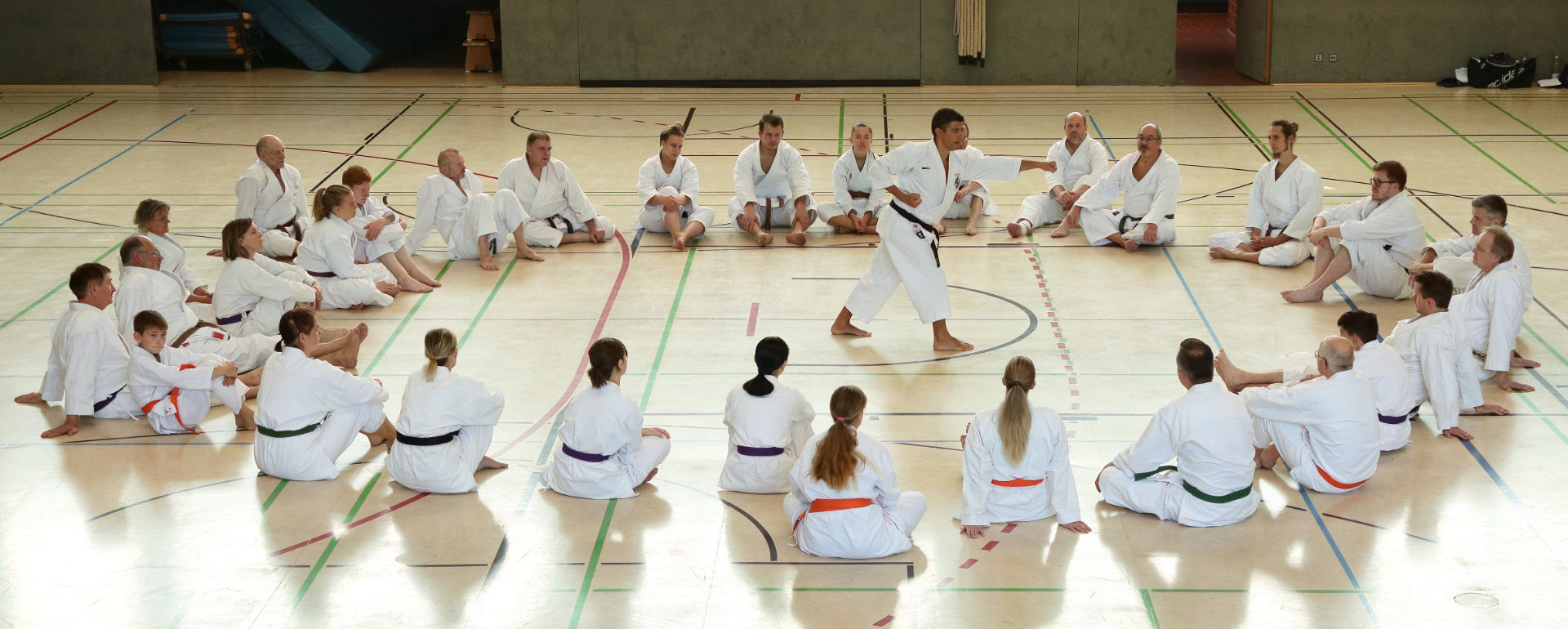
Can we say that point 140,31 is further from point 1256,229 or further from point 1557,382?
point 1557,382

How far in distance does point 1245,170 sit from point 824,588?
7.85m

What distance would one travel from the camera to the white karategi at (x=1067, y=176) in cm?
970

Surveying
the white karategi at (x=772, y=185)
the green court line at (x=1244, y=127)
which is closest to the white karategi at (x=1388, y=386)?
the white karategi at (x=772, y=185)

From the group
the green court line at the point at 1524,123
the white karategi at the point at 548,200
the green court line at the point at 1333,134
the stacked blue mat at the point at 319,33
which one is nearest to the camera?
the white karategi at the point at 548,200

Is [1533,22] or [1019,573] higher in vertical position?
[1533,22]

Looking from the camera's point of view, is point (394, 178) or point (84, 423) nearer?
point (84, 423)

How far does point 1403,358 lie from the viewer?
19.6ft

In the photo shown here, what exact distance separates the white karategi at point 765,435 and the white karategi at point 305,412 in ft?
5.07

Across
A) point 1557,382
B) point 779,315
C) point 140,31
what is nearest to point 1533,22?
point 1557,382

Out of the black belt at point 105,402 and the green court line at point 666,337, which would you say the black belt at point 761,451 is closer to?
the green court line at point 666,337

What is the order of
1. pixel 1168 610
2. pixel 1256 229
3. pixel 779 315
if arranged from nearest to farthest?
pixel 1168 610
pixel 779 315
pixel 1256 229

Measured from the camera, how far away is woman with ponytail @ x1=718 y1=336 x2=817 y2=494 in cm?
535

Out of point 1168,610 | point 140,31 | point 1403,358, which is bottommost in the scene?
point 1168,610

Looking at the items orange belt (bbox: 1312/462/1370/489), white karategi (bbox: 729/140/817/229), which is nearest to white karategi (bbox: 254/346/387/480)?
orange belt (bbox: 1312/462/1370/489)
